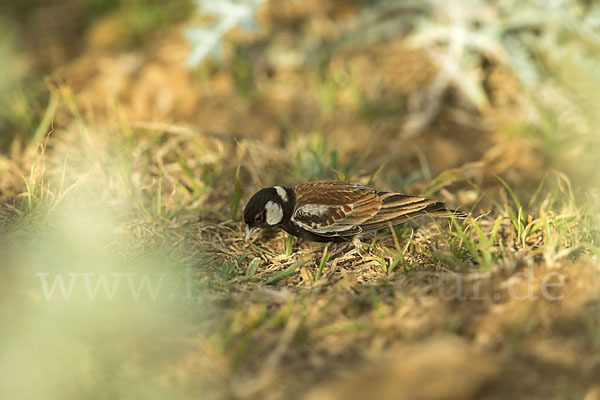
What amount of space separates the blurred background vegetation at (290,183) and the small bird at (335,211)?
0.20 m

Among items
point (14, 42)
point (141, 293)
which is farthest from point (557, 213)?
point (14, 42)

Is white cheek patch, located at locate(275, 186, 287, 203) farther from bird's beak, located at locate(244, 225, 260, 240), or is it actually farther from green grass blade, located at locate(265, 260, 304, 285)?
green grass blade, located at locate(265, 260, 304, 285)

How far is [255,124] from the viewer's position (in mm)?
6066

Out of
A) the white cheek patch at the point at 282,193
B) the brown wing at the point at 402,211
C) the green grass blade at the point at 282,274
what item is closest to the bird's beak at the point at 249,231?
the white cheek patch at the point at 282,193

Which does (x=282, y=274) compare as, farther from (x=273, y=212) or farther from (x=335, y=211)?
(x=335, y=211)

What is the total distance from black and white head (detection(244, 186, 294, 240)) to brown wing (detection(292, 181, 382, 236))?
0.27 feet

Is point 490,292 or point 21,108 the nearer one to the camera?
point 490,292

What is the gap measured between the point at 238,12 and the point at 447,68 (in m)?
2.23

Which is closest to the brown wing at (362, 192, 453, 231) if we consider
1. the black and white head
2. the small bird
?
the small bird

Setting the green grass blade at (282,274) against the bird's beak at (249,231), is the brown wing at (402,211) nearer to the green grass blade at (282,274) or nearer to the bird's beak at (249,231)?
the green grass blade at (282,274)

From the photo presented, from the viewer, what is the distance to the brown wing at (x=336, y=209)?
13.1ft

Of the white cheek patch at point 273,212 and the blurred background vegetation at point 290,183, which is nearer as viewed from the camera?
the blurred background vegetation at point 290,183

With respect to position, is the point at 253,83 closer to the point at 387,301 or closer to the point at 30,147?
the point at 30,147

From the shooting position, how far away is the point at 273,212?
13.0 feet
